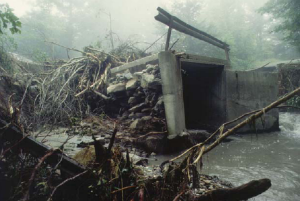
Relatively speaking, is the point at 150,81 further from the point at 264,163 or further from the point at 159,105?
the point at 264,163

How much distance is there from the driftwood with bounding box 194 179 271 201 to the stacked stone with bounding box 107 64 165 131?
292 cm

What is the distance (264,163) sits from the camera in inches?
161

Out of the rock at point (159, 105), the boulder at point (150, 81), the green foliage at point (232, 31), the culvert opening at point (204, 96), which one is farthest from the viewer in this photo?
the green foliage at point (232, 31)

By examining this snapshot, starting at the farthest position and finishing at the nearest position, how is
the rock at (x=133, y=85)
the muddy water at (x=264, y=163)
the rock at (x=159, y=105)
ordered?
the rock at (x=133, y=85) < the rock at (x=159, y=105) < the muddy water at (x=264, y=163)

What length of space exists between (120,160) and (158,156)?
7.90ft

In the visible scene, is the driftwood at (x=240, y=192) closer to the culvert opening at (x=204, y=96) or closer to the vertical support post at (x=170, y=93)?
the vertical support post at (x=170, y=93)

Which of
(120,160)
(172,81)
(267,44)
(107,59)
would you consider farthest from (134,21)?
(120,160)

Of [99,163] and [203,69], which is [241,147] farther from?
[99,163]

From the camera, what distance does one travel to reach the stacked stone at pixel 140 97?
5.07 metres

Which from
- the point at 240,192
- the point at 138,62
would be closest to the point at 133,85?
the point at 138,62

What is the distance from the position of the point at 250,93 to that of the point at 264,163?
139 inches

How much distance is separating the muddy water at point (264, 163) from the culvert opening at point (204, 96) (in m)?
1.02

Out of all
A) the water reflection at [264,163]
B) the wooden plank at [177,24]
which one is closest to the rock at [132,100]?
the wooden plank at [177,24]

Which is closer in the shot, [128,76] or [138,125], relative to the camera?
[138,125]
